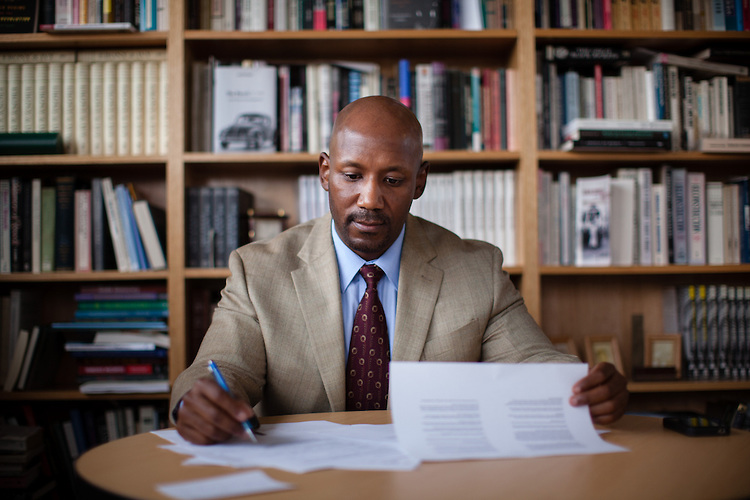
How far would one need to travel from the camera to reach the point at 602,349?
214cm

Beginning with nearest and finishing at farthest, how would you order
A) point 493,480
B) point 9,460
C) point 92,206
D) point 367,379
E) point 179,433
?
point 493,480 < point 179,433 < point 367,379 < point 9,460 < point 92,206

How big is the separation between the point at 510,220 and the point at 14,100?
189 centimetres

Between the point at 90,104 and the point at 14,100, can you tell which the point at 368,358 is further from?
the point at 14,100

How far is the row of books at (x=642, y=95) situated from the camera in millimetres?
1983

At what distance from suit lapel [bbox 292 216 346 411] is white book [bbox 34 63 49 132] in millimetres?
1248

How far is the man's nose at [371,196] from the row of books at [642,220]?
927mm

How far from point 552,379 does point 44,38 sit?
2053mm

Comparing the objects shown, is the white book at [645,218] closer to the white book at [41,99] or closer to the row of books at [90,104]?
the row of books at [90,104]

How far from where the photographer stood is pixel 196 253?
1928 millimetres

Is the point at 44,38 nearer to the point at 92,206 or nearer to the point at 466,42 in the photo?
the point at 92,206

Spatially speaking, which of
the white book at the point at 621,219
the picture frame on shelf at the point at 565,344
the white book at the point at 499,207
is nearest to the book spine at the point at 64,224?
the white book at the point at 499,207

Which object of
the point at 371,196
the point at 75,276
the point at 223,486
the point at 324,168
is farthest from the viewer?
the point at 75,276

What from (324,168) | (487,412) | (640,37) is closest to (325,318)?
(324,168)

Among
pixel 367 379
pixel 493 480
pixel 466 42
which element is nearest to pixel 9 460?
pixel 367 379
